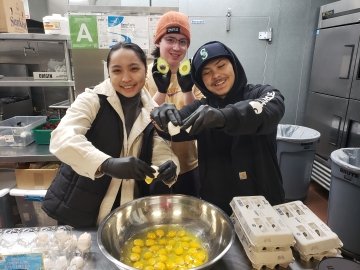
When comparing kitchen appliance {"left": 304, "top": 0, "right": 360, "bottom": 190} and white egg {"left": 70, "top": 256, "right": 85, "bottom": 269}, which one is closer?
white egg {"left": 70, "top": 256, "right": 85, "bottom": 269}

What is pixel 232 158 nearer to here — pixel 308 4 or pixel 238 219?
pixel 238 219

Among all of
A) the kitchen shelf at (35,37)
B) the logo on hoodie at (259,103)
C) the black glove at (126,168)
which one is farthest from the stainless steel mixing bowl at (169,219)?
the kitchen shelf at (35,37)

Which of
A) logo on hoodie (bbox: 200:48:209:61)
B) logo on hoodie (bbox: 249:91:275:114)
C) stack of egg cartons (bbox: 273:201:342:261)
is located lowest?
stack of egg cartons (bbox: 273:201:342:261)

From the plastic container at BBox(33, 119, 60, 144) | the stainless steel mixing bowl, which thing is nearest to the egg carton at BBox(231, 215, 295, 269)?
the stainless steel mixing bowl

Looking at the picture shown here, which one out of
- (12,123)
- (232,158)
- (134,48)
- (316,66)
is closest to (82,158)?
(134,48)

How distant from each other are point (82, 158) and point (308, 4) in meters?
3.61

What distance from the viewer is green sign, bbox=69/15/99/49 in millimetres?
2062

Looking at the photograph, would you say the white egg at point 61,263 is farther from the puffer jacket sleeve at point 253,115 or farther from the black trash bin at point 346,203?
the black trash bin at point 346,203

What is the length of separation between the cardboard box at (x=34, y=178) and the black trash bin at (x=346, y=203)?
2329 millimetres

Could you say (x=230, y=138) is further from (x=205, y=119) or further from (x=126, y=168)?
(x=126, y=168)

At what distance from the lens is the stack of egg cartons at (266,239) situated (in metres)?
0.84

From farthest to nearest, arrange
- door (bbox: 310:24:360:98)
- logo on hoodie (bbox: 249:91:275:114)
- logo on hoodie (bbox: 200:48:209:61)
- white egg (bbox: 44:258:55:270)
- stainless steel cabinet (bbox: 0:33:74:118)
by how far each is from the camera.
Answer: door (bbox: 310:24:360:98) → stainless steel cabinet (bbox: 0:33:74:118) → logo on hoodie (bbox: 200:48:209:61) → logo on hoodie (bbox: 249:91:275:114) → white egg (bbox: 44:258:55:270)

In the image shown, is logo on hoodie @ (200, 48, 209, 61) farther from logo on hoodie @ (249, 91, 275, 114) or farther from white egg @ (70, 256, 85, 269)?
white egg @ (70, 256, 85, 269)

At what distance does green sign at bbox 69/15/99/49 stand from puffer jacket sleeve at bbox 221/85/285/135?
156 cm
